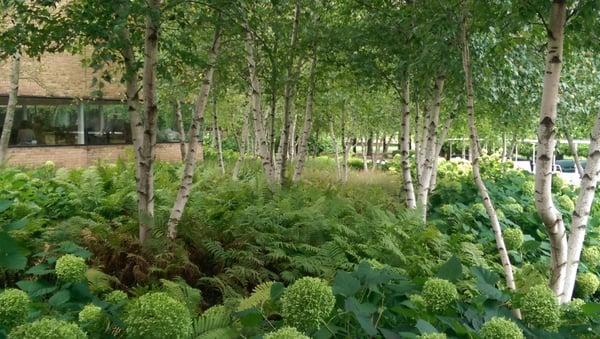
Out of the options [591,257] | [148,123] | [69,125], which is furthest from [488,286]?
[69,125]

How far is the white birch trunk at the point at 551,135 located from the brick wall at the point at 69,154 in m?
13.3

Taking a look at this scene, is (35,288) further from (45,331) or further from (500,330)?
(500,330)

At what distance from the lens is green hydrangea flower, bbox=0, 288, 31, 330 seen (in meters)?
2.18

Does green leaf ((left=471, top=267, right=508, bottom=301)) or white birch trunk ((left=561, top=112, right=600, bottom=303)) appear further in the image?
white birch trunk ((left=561, top=112, right=600, bottom=303))

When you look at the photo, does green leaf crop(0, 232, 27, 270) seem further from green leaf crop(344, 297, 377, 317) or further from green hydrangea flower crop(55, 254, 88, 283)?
green leaf crop(344, 297, 377, 317)

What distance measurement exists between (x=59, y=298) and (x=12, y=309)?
1.59 feet

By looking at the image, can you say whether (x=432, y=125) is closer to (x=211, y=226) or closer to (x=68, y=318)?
(x=211, y=226)

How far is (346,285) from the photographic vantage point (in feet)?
8.27

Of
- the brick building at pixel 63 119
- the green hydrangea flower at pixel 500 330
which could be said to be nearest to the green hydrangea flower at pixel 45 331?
the green hydrangea flower at pixel 500 330

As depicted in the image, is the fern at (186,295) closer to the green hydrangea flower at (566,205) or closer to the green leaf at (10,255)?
the green leaf at (10,255)

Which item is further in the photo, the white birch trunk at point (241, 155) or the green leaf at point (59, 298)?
the white birch trunk at point (241, 155)

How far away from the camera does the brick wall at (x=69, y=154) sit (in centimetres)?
1659

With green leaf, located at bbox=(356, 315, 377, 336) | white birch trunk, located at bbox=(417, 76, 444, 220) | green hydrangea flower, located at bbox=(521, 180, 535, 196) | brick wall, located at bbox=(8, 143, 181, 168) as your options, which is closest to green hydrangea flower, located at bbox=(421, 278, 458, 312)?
green leaf, located at bbox=(356, 315, 377, 336)

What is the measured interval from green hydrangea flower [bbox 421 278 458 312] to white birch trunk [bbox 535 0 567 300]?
→ 194 centimetres
